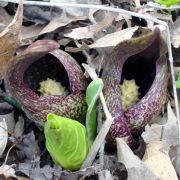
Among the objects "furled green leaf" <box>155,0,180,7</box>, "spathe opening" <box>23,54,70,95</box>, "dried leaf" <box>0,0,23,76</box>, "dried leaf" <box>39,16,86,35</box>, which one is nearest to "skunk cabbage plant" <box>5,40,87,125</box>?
"spathe opening" <box>23,54,70,95</box>

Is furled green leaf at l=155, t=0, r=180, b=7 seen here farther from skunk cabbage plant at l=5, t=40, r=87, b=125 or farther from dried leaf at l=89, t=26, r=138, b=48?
skunk cabbage plant at l=5, t=40, r=87, b=125

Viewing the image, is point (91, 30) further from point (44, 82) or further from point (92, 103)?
point (92, 103)

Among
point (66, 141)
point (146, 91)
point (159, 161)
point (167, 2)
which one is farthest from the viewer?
point (167, 2)

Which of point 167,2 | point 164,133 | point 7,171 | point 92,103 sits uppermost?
point 167,2

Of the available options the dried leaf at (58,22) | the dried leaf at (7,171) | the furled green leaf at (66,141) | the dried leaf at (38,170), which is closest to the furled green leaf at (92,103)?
the furled green leaf at (66,141)

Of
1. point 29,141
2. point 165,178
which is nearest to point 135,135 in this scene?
point 165,178

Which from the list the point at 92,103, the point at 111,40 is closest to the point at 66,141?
the point at 92,103

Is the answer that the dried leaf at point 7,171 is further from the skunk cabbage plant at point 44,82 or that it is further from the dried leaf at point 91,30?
the dried leaf at point 91,30
